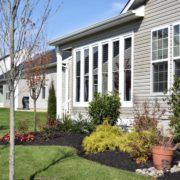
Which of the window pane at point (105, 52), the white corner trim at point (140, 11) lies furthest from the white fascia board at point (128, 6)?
the window pane at point (105, 52)

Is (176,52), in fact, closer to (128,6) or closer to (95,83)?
(128,6)

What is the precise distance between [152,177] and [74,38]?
10991 millimetres

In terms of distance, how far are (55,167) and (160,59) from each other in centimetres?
540

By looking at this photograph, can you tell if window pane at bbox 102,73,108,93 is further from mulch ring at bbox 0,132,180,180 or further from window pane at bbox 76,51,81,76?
mulch ring at bbox 0,132,180,180

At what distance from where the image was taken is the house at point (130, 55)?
12.5 m

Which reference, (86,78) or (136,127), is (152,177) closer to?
(136,127)

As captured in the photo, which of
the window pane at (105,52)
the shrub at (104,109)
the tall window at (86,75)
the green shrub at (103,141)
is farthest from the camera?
the tall window at (86,75)

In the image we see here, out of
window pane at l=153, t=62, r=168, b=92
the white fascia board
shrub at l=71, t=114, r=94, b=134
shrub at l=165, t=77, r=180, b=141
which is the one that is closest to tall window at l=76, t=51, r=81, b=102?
the white fascia board

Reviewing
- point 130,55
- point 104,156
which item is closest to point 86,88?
point 130,55

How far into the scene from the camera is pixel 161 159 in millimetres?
8578

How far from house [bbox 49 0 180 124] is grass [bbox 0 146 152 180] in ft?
12.7

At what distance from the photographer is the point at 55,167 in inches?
356

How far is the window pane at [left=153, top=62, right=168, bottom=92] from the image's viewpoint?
12.6 m

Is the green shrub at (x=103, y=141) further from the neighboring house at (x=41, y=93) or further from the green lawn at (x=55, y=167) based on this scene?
the neighboring house at (x=41, y=93)
